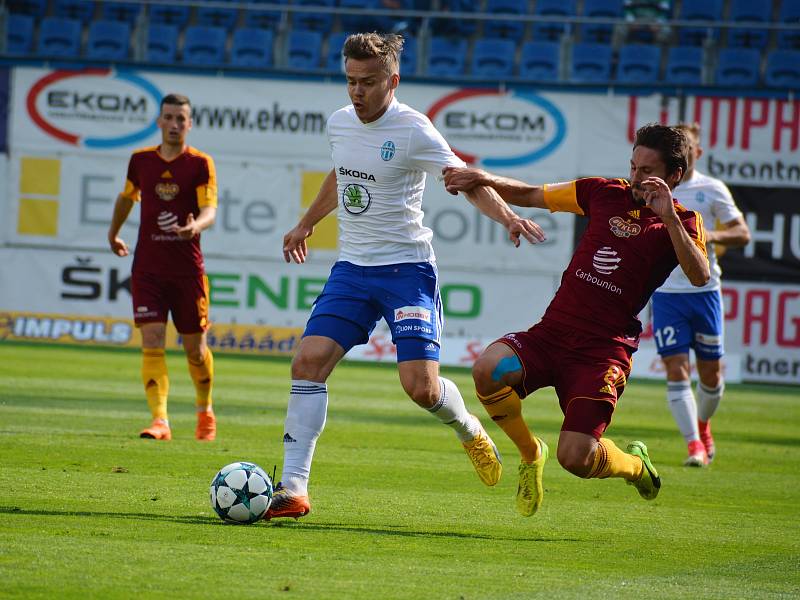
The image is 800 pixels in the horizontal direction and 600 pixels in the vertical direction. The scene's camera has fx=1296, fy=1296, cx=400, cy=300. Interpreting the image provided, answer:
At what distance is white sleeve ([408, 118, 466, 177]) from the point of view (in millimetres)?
6773

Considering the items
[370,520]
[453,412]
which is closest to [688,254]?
[453,412]

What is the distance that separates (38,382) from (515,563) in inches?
378

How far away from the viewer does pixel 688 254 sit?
6.26 metres

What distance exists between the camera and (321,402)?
21.7 feet

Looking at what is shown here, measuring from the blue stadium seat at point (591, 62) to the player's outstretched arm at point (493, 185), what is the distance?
16.8 metres

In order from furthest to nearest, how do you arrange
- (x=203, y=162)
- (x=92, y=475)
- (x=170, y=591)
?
(x=203, y=162)
(x=92, y=475)
(x=170, y=591)

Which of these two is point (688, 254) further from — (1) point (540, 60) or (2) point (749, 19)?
(2) point (749, 19)

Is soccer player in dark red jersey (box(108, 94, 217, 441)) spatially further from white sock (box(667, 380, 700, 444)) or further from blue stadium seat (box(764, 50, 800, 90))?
blue stadium seat (box(764, 50, 800, 90))

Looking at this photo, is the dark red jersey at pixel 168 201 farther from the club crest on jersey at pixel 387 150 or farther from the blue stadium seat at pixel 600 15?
the blue stadium seat at pixel 600 15

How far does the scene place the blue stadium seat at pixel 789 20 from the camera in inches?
939

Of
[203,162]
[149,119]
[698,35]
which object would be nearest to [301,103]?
[149,119]

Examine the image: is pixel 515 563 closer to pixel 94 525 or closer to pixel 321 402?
pixel 321 402

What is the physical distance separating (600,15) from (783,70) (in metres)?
3.59

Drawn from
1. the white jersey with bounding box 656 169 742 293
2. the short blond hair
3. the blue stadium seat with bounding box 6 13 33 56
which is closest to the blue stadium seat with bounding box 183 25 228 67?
the blue stadium seat with bounding box 6 13 33 56
